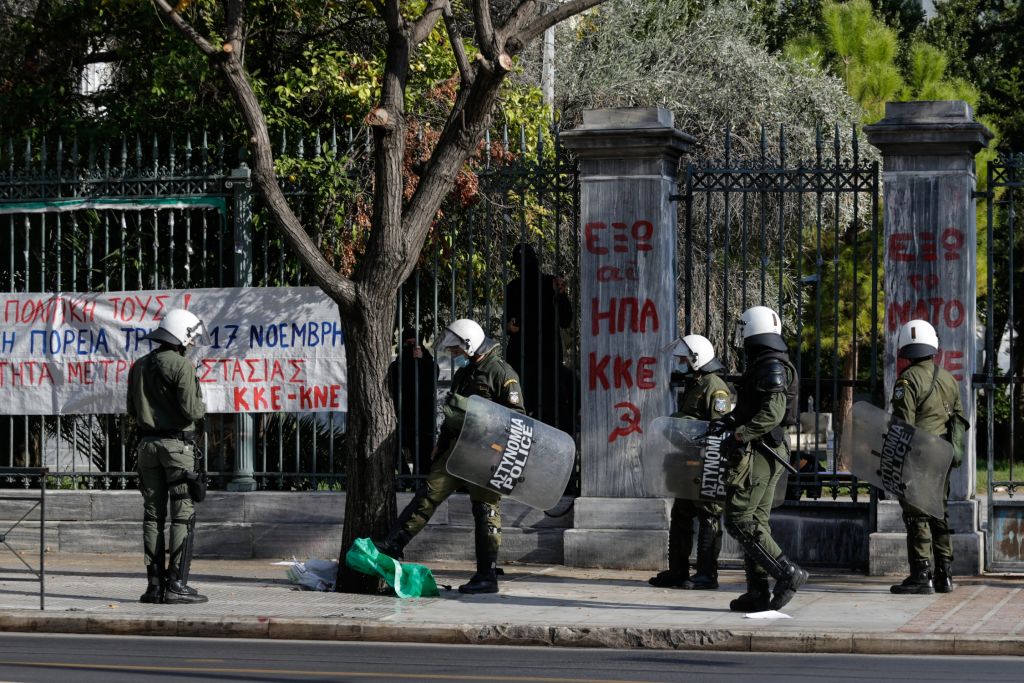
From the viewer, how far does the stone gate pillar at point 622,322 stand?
1210 centimetres

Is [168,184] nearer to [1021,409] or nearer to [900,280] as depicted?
[900,280]

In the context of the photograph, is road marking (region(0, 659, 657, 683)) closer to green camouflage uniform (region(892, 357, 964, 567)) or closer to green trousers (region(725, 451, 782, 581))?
green trousers (region(725, 451, 782, 581))

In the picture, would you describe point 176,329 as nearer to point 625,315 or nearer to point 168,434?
point 168,434

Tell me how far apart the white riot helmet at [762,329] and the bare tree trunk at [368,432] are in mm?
2511

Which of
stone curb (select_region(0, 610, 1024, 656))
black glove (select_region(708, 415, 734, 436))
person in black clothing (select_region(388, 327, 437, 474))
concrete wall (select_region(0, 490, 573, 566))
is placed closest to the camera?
stone curb (select_region(0, 610, 1024, 656))

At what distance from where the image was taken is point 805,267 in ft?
97.0

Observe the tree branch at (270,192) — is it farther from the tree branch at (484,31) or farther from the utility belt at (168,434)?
the tree branch at (484,31)

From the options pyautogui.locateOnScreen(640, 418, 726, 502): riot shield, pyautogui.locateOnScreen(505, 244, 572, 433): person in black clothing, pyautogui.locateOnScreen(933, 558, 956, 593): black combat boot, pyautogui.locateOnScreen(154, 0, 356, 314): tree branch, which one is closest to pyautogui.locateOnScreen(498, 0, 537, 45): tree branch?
pyautogui.locateOnScreen(154, 0, 356, 314): tree branch

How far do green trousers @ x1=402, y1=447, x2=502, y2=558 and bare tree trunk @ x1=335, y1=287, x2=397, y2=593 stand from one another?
32cm

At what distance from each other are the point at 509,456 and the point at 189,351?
4.05 metres

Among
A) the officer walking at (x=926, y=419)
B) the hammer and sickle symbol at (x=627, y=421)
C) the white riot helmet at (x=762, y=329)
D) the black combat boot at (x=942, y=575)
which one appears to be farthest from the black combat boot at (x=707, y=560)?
the white riot helmet at (x=762, y=329)

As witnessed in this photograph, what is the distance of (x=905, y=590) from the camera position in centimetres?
1069

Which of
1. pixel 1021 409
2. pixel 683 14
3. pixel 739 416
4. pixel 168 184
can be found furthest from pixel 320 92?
pixel 1021 409

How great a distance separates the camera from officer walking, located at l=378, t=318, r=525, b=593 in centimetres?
1070
